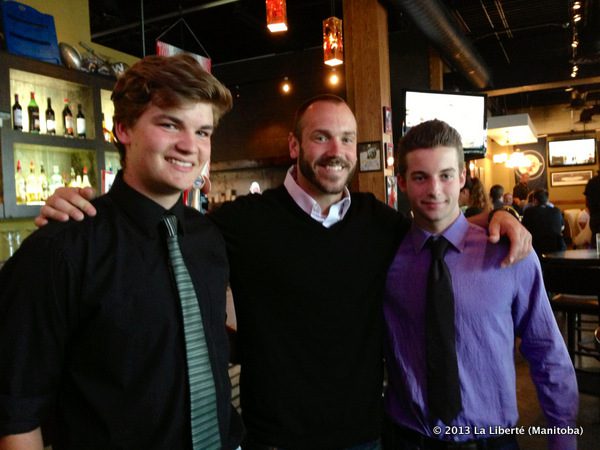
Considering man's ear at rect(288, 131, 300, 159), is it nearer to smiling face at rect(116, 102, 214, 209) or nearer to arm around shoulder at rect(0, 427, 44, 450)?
smiling face at rect(116, 102, 214, 209)

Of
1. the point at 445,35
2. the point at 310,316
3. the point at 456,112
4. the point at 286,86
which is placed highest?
the point at 445,35

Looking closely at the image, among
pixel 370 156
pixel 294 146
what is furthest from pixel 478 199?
pixel 294 146

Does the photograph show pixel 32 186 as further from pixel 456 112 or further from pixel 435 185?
pixel 456 112

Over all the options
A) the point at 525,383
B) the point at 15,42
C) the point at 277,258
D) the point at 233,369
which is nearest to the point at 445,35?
the point at 525,383

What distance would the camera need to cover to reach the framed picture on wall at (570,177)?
15062mm

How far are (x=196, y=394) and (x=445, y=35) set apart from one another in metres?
5.90

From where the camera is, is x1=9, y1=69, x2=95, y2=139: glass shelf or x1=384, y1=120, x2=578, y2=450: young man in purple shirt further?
x1=9, y1=69, x2=95, y2=139: glass shelf

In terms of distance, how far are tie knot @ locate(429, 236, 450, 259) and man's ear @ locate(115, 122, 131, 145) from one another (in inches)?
36.8

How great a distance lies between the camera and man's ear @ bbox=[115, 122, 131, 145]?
1.32 metres

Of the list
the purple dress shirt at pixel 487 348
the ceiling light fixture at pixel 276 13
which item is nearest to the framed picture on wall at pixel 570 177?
the ceiling light fixture at pixel 276 13

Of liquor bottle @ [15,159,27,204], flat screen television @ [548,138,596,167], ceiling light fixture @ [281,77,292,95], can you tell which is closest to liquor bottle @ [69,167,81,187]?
liquor bottle @ [15,159,27,204]

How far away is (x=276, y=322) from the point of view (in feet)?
5.28

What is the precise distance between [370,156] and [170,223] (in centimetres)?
397

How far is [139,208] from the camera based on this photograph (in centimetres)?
123
